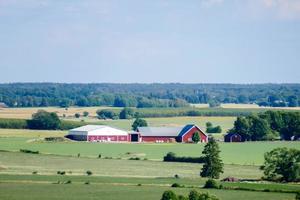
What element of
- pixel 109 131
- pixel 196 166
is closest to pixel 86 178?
pixel 196 166

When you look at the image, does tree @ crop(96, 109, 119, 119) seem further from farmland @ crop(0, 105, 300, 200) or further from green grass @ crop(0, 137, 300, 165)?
green grass @ crop(0, 137, 300, 165)

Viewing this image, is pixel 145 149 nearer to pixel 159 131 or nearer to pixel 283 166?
pixel 159 131

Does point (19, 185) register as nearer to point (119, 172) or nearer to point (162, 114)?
point (119, 172)

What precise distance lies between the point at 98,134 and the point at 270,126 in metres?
18.7

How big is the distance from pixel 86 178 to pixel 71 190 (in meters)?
7.79

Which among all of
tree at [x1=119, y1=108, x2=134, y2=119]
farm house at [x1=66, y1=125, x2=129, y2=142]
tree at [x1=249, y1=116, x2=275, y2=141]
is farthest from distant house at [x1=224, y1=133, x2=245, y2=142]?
tree at [x1=119, y1=108, x2=134, y2=119]

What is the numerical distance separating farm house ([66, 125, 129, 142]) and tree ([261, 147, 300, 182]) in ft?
142

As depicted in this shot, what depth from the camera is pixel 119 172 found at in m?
70.8

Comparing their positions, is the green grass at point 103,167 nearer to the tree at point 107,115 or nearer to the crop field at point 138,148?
the crop field at point 138,148

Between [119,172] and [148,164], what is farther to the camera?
[148,164]

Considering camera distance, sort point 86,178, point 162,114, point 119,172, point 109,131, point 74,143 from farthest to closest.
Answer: point 162,114, point 109,131, point 74,143, point 119,172, point 86,178

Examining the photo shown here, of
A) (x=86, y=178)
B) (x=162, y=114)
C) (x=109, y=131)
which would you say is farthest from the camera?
(x=162, y=114)

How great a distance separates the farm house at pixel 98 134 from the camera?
110875 millimetres

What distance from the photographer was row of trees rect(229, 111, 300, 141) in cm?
11119
